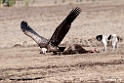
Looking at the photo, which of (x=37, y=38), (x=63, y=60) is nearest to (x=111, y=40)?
(x=63, y=60)

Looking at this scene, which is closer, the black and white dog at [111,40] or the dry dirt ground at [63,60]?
the dry dirt ground at [63,60]

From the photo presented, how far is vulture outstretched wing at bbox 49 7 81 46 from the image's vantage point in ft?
41.2

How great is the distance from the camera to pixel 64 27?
42.1 ft

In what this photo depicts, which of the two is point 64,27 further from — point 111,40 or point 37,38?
point 111,40

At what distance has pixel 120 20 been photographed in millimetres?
25203

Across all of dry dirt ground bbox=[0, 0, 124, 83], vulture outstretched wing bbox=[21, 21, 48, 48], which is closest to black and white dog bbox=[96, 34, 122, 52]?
dry dirt ground bbox=[0, 0, 124, 83]

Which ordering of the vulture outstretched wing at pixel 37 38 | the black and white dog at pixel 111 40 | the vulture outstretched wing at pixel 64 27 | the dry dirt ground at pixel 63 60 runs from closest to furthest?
1. the dry dirt ground at pixel 63 60
2. the vulture outstretched wing at pixel 64 27
3. the vulture outstretched wing at pixel 37 38
4. the black and white dog at pixel 111 40

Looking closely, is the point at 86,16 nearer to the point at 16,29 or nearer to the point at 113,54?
the point at 16,29

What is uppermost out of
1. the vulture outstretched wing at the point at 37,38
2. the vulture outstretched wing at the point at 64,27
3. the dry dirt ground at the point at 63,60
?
the vulture outstretched wing at the point at 64,27

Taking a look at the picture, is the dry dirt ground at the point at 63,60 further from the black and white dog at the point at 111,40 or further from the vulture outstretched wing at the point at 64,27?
the vulture outstretched wing at the point at 64,27

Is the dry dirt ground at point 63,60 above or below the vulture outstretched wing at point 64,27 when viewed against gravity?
below

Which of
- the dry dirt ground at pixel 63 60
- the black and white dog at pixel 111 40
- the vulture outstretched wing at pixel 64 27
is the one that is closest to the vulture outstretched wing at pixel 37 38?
the vulture outstretched wing at pixel 64 27

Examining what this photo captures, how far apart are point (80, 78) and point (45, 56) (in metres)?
4.07

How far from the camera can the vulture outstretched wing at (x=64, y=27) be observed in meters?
12.6
